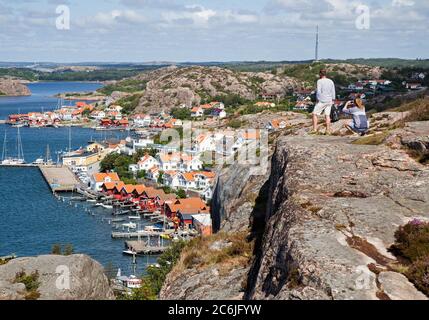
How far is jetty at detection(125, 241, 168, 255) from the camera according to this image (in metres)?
39.8

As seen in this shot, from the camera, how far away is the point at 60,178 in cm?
6838

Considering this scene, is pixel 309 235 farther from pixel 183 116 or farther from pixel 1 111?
pixel 1 111

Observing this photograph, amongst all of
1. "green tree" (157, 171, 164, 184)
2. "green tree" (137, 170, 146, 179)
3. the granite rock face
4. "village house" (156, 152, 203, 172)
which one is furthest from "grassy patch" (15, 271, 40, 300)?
"green tree" (137, 170, 146, 179)

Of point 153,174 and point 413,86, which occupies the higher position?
point 413,86

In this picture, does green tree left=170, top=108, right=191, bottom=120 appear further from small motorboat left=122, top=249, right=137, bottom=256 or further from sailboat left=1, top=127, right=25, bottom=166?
small motorboat left=122, top=249, right=137, bottom=256

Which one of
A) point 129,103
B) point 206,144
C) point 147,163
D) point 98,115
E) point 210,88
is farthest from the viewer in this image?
point 129,103

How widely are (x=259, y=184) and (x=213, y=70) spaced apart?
14108 cm

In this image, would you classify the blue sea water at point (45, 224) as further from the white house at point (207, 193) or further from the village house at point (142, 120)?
the village house at point (142, 120)

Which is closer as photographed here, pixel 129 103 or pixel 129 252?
pixel 129 252

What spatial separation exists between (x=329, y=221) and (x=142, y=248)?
33.9m

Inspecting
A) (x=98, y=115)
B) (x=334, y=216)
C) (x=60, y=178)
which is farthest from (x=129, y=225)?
(x=98, y=115)

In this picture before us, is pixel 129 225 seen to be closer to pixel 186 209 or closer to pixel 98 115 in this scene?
pixel 186 209

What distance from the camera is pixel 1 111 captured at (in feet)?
508

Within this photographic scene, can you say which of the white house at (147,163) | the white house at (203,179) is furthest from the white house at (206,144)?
the white house at (203,179)
